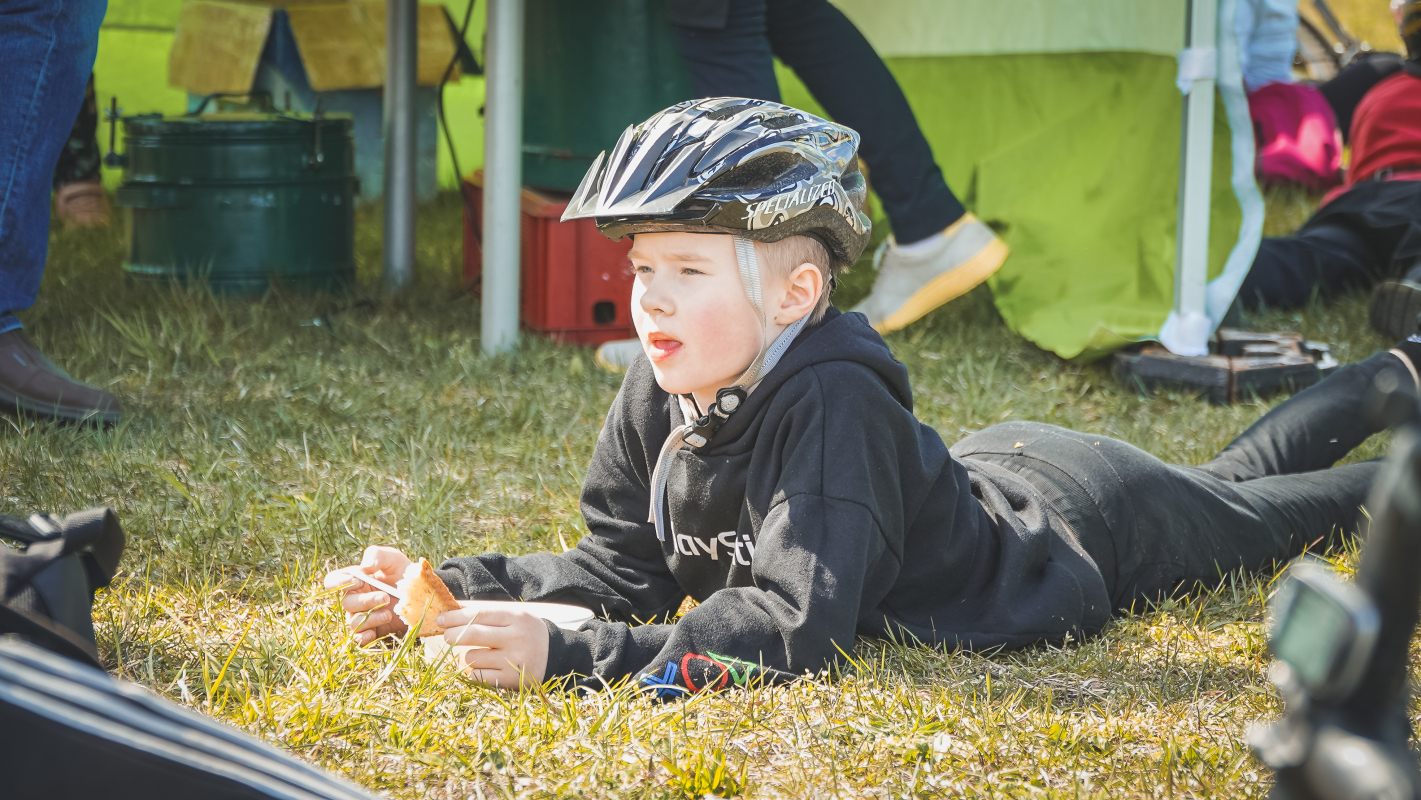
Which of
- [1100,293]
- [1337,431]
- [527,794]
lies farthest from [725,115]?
[1100,293]

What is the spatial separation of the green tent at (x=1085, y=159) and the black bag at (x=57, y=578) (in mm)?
2829

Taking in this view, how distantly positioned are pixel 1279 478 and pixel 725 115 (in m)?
1.26

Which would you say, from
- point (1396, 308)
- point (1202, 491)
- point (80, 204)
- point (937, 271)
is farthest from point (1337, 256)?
→ point (80, 204)

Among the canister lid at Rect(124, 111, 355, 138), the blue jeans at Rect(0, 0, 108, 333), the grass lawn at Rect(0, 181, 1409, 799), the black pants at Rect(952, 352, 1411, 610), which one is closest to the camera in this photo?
the grass lawn at Rect(0, 181, 1409, 799)

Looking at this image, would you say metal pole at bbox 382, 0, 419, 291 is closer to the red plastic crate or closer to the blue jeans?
the red plastic crate

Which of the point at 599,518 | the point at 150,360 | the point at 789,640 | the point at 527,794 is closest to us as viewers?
the point at 527,794

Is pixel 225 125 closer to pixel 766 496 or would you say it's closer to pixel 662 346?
pixel 662 346

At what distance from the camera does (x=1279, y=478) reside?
2.26m

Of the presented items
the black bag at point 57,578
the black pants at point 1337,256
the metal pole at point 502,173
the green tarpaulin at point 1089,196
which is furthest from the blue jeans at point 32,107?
the black pants at point 1337,256

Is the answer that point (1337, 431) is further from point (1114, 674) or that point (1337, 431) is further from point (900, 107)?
point (900, 107)

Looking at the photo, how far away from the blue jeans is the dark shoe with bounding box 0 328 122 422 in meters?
0.06

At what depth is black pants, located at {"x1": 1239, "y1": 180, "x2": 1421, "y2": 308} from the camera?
13.9 ft

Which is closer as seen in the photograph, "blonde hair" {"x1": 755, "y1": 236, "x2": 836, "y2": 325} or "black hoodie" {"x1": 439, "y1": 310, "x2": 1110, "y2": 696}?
"black hoodie" {"x1": 439, "y1": 310, "x2": 1110, "y2": 696}

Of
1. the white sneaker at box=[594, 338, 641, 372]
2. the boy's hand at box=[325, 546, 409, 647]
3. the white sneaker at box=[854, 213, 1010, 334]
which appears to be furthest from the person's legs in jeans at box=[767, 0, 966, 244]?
the boy's hand at box=[325, 546, 409, 647]
